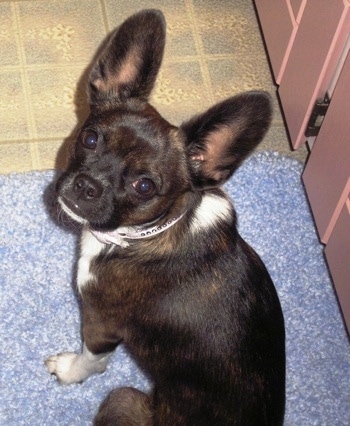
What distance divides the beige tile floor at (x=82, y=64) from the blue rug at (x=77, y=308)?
9.6 inches

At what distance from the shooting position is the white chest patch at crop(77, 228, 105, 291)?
296 cm

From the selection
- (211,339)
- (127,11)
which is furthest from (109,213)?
(127,11)

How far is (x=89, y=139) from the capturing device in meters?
2.66

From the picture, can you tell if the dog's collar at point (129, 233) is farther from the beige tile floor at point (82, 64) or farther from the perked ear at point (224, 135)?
the beige tile floor at point (82, 64)

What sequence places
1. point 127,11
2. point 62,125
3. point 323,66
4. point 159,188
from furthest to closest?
1. point 127,11
2. point 62,125
3. point 323,66
4. point 159,188

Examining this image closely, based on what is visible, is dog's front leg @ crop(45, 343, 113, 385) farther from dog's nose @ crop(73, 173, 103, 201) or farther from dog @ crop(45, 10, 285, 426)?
A: dog's nose @ crop(73, 173, 103, 201)

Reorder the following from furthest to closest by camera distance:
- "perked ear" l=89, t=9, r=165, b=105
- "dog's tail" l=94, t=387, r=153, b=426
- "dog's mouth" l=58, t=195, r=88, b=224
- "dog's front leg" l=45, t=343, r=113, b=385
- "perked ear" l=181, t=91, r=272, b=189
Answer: "dog's front leg" l=45, t=343, r=113, b=385
"dog's tail" l=94, t=387, r=153, b=426
"dog's mouth" l=58, t=195, r=88, b=224
"perked ear" l=89, t=9, r=165, b=105
"perked ear" l=181, t=91, r=272, b=189

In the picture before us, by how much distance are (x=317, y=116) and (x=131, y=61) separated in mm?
1440

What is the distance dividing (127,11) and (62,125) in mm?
899

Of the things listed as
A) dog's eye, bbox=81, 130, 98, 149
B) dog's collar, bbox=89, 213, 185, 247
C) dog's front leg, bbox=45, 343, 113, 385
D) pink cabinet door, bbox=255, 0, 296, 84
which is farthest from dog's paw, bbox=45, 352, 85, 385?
pink cabinet door, bbox=255, 0, 296, 84

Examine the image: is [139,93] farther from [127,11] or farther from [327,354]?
[127,11]

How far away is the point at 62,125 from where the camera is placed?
13.6 feet

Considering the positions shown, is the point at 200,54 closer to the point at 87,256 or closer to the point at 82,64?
the point at 82,64

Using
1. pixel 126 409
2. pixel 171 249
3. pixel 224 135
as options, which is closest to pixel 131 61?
pixel 224 135
